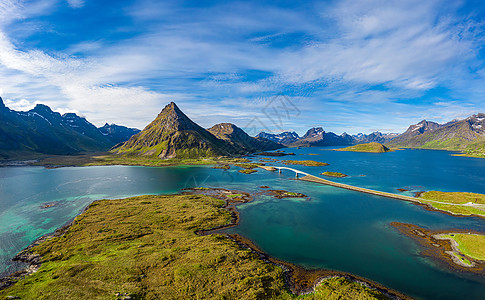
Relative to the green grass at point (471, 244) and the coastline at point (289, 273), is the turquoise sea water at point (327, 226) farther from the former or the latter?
the green grass at point (471, 244)

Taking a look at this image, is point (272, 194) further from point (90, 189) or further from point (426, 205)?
point (90, 189)

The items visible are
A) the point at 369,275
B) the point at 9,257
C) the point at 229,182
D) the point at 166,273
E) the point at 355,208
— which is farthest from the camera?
the point at 229,182

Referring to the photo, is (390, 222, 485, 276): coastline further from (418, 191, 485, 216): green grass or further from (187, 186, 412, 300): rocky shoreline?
(418, 191, 485, 216): green grass

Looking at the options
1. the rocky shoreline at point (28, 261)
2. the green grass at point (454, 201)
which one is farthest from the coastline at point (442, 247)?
the rocky shoreline at point (28, 261)

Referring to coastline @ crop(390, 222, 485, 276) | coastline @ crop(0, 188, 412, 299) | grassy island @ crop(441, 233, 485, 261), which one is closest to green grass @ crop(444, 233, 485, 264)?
grassy island @ crop(441, 233, 485, 261)

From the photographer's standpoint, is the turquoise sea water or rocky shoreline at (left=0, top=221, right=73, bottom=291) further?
the turquoise sea water

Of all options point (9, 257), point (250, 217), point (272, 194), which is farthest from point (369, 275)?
point (9, 257)

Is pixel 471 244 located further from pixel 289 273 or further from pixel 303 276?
pixel 289 273
